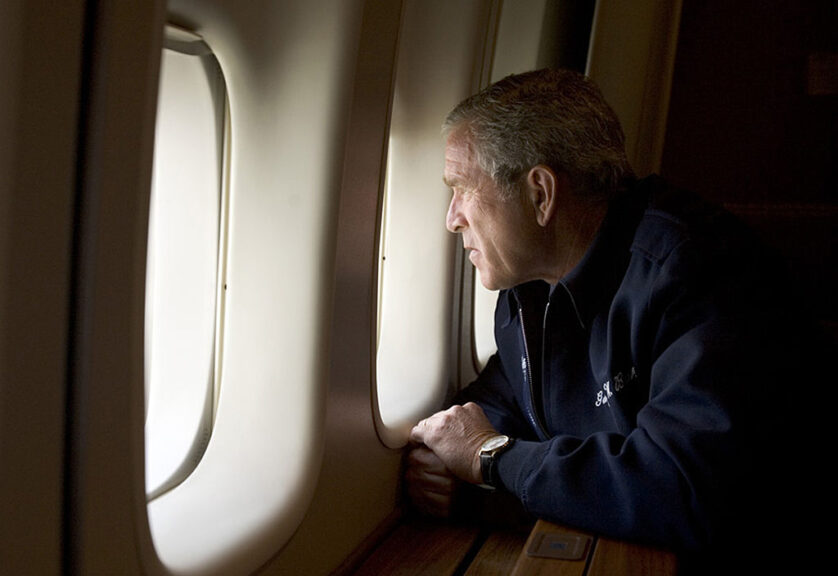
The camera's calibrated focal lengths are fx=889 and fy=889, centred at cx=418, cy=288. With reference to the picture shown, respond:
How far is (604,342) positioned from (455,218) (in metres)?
0.43

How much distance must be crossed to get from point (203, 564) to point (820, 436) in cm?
100

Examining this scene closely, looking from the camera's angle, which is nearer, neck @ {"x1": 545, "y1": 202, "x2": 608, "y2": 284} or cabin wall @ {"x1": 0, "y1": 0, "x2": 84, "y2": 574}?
cabin wall @ {"x1": 0, "y1": 0, "x2": 84, "y2": 574}

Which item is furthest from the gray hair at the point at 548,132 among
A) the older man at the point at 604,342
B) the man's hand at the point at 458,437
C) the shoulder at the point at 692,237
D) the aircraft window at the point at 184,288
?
the aircraft window at the point at 184,288

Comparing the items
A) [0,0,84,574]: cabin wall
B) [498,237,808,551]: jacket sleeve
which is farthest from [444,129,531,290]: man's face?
[0,0,84,574]: cabin wall

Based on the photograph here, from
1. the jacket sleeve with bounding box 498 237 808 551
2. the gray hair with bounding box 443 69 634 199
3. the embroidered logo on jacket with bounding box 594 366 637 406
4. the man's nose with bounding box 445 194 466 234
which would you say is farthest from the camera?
the man's nose with bounding box 445 194 466 234

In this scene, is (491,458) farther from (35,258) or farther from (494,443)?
(35,258)

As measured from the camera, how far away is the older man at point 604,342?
139 centimetres

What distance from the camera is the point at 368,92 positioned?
1.44 m

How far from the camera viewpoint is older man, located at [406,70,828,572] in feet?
4.58

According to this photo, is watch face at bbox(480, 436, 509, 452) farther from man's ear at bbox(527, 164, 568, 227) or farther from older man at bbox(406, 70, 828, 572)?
man's ear at bbox(527, 164, 568, 227)

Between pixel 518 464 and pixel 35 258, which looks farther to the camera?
pixel 518 464

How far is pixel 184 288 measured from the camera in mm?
1429

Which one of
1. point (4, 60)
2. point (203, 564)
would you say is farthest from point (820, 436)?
point (4, 60)

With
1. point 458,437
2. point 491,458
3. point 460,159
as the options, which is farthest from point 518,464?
point 460,159
